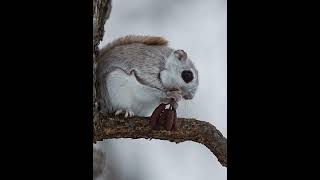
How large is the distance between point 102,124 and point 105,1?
0.36 meters

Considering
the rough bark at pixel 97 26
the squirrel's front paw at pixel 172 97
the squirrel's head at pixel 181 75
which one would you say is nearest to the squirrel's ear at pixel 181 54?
the squirrel's head at pixel 181 75

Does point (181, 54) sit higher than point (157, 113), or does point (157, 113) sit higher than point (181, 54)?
point (181, 54)

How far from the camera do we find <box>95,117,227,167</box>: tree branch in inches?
87.3

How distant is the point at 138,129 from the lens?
2.23 m

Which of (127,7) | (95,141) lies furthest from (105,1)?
(95,141)

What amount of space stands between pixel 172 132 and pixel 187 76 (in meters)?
0.17

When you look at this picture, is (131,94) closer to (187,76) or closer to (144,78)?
(144,78)

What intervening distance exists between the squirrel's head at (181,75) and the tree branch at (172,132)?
0.09 metres

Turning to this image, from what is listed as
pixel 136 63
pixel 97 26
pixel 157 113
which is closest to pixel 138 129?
pixel 157 113

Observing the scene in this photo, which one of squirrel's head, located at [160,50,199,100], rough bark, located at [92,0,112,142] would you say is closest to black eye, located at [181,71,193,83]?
squirrel's head, located at [160,50,199,100]

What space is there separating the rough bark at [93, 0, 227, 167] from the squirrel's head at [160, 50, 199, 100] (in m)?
0.09

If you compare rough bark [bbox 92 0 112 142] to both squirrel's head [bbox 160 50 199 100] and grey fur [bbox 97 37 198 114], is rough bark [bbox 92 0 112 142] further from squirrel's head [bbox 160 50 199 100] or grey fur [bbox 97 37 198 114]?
squirrel's head [bbox 160 50 199 100]

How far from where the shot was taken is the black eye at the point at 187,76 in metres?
2.25

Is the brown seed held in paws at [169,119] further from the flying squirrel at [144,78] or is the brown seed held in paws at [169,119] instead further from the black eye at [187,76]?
the black eye at [187,76]
